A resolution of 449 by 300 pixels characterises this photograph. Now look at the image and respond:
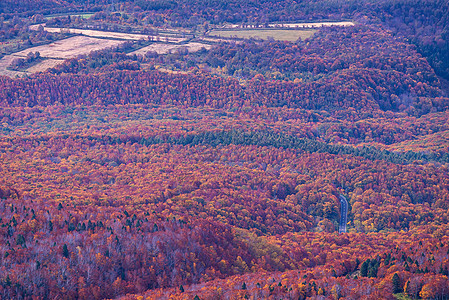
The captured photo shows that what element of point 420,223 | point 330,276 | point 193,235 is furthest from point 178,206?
point 420,223

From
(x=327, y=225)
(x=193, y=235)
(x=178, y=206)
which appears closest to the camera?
(x=193, y=235)

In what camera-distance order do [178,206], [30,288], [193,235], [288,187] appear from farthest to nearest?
1. [288,187]
2. [178,206]
3. [193,235]
4. [30,288]

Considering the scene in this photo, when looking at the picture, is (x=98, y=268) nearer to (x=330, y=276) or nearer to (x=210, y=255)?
(x=210, y=255)

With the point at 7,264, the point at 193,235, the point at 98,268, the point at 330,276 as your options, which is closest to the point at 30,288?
the point at 7,264

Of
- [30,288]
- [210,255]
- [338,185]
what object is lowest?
[338,185]

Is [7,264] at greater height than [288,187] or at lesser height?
greater

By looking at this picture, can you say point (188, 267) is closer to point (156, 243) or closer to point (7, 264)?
point (156, 243)

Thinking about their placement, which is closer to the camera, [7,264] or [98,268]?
[7,264]

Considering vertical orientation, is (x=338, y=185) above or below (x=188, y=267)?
below

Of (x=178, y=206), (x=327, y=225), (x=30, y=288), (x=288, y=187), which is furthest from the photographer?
(x=288, y=187)
